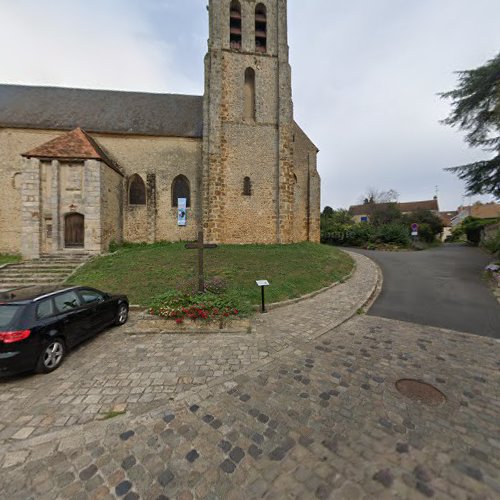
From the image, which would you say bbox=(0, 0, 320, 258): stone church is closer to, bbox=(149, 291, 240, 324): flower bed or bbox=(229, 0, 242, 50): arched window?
bbox=(229, 0, 242, 50): arched window

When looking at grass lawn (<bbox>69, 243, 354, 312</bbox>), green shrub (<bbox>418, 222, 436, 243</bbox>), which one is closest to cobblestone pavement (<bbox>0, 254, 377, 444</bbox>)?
grass lawn (<bbox>69, 243, 354, 312</bbox>)

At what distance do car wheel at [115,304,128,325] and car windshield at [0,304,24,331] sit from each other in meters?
2.15

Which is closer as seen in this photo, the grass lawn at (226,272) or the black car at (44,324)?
the black car at (44,324)

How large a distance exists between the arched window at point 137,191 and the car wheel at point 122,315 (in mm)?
12636

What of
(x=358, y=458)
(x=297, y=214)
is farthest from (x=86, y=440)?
(x=297, y=214)

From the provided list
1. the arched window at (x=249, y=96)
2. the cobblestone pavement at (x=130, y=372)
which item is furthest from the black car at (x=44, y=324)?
the arched window at (x=249, y=96)

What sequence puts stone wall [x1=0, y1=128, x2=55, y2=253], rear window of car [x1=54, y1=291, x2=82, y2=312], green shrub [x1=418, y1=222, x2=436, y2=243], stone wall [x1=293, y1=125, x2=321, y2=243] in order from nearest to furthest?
rear window of car [x1=54, y1=291, x2=82, y2=312] → stone wall [x1=0, y1=128, x2=55, y2=253] → stone wall [x1=293, y1=125, x2=321, y2=243] → green shrub [x1=418, y1=222, x2=436, y2=243]

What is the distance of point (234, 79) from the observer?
1567 centimetres

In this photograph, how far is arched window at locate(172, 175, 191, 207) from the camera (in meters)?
17.2

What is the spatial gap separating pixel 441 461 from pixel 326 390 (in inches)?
51.2

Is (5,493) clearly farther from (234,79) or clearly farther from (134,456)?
(234,79)

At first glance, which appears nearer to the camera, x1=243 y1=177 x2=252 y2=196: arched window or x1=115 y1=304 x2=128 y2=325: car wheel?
x1=115 y1=304 x2=128 y2=325: car wheel

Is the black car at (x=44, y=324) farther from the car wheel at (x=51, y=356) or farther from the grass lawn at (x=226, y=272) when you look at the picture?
the grass lawn at (x=226, y=272)

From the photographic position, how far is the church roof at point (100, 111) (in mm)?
16125
